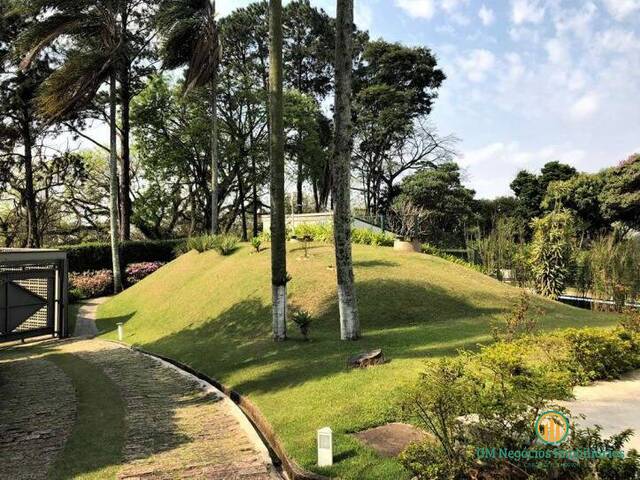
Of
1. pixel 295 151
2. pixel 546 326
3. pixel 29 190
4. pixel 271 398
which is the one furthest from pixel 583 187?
pixel 29 190

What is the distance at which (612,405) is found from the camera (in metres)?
5.82

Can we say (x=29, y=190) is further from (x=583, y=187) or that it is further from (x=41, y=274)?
(x=583, y=187)

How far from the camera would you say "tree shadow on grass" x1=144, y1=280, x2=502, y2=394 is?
857cm

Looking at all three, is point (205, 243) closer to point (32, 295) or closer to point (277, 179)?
point (32, 295)

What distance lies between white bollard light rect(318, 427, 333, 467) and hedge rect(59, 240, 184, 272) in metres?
22.9

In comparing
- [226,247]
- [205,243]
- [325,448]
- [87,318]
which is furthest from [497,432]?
[87,318]

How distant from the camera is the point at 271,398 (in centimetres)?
753

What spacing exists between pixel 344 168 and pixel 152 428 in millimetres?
5943

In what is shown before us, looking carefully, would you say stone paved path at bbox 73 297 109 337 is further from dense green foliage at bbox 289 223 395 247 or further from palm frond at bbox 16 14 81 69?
palm frond at bbox 16 14 81 69

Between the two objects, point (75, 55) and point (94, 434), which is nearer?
point (94, 434)

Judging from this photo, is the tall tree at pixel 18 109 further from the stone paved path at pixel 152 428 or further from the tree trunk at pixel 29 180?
the stone paved path at pixel 152 428

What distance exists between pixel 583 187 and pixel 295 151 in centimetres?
2002

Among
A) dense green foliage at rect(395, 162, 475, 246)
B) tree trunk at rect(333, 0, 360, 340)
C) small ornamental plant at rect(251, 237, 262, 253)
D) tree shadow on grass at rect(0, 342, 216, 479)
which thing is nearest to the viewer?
tree shadow on grass at rect(0, 342, 216, 479)

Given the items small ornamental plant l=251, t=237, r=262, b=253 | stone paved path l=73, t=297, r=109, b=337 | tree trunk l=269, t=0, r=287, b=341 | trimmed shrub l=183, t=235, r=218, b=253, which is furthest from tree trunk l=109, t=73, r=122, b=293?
tree trunk l=269, t=0, r=287, b=341
